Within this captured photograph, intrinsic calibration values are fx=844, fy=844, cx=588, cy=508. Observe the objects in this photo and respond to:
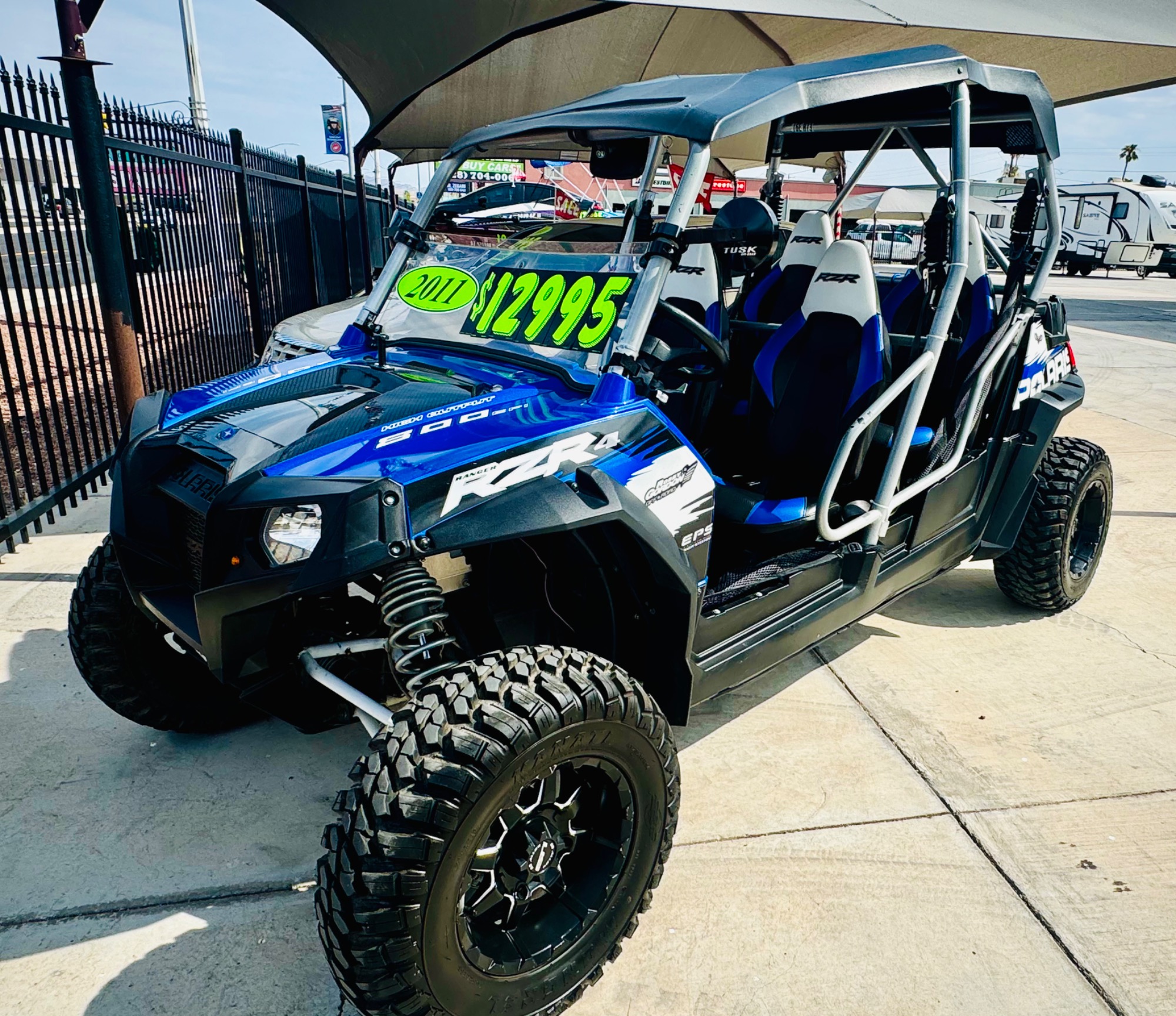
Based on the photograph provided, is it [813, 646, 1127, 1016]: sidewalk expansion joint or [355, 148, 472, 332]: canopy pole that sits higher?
[355, 148, 472, 332]: canopy pole

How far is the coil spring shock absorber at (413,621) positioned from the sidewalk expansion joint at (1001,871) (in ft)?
5.24

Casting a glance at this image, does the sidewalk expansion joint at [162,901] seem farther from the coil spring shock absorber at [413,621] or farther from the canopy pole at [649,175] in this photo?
the canopy pole at [649,175]

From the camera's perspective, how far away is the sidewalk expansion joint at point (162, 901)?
204 cm

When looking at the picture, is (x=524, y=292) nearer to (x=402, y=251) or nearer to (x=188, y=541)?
(x=402, y=251)

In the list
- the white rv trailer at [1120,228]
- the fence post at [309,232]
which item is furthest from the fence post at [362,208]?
the white rv trailer at [1120,228]

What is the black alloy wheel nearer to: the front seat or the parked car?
the front seat

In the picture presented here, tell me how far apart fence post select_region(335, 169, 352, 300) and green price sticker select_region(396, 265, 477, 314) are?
8830 mm

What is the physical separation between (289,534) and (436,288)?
118 cm

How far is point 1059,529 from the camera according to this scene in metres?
3.44

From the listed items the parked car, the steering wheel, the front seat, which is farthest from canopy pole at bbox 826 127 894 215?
the parked car

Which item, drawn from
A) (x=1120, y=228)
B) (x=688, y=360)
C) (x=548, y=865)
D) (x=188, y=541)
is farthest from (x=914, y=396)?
(x=1120, y=228)

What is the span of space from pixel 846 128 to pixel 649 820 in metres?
3.08

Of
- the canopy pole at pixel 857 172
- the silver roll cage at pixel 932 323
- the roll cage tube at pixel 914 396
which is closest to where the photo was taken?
the silver roll cage at pixel 932 323

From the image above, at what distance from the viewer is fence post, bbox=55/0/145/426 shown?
13.5 ft
